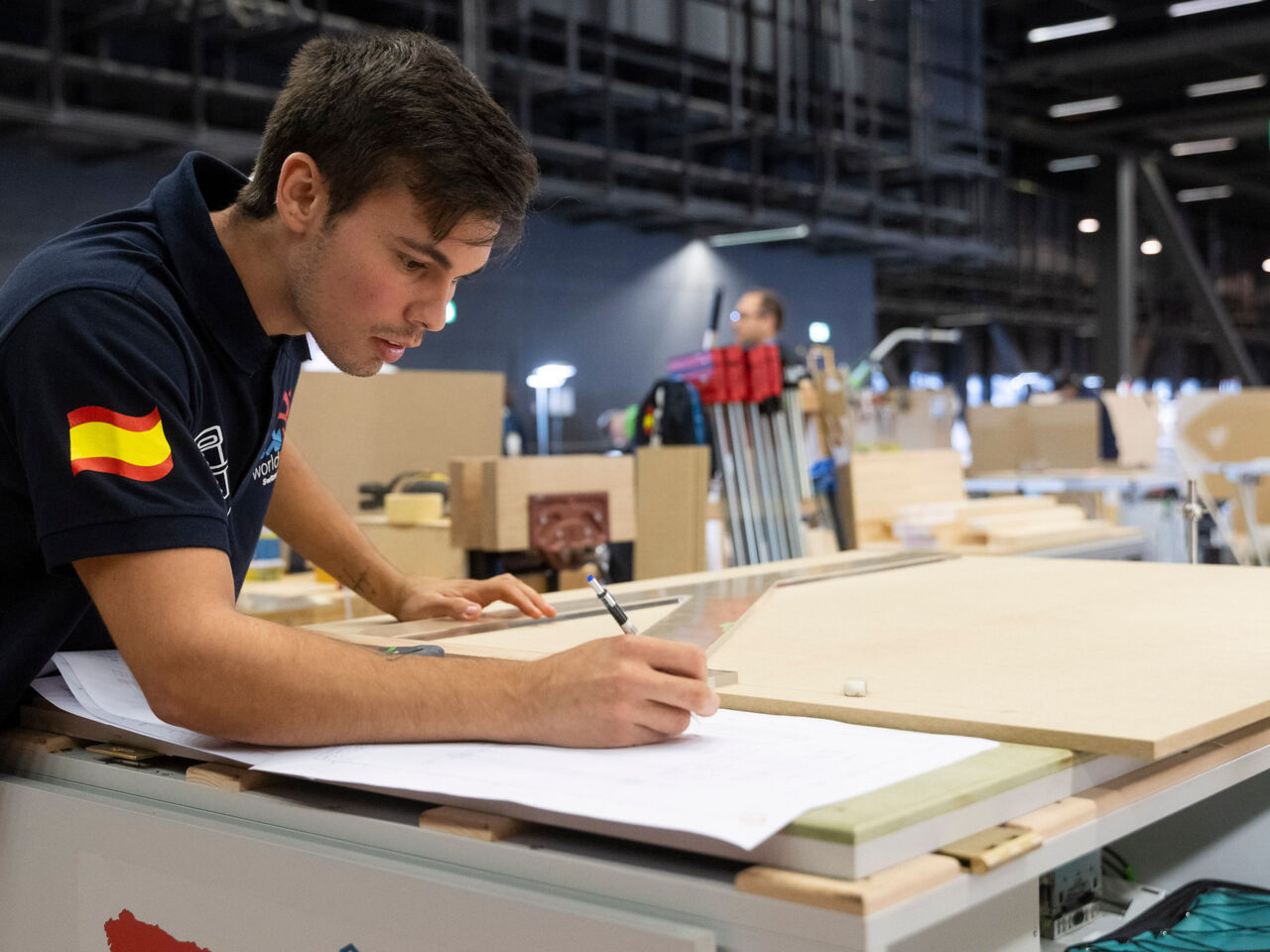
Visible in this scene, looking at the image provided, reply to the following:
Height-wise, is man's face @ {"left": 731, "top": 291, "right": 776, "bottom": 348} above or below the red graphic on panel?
above

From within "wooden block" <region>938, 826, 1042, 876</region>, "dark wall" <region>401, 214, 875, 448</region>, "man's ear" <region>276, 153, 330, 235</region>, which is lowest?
"wooden block" <region>938, 826, 1042, 876</region>

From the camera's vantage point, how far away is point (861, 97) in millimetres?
11242

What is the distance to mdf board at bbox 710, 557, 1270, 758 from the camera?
2.88ft

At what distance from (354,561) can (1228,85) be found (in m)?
13.2

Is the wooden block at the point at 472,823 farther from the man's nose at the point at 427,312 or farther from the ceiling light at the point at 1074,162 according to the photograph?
the ceiling light at the point at 1074,162

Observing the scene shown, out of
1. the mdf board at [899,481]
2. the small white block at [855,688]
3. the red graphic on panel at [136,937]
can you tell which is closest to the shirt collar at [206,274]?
the red graphic on panel at [136,937]

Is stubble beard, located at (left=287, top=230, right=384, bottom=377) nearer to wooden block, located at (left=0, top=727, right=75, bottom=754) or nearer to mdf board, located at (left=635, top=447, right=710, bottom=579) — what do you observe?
wooden block, located at (left=0, top=727, right=75, bottom=754)

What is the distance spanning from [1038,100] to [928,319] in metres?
6.86

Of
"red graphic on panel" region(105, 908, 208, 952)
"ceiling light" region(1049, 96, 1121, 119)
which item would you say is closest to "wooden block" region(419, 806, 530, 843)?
"red graphic on panel" region(105, 908, 208, 952)

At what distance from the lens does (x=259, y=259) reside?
3.62 ft

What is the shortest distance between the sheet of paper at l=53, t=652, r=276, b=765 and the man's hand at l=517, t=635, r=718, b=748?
0.72ft

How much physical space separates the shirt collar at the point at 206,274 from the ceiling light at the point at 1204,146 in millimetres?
15858

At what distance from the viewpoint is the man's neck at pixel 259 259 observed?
1098 millimetres

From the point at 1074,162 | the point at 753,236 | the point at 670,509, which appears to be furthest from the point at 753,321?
the point at 1074,162
